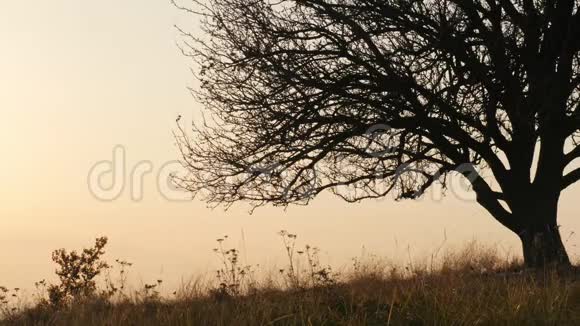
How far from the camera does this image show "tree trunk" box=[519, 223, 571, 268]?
12094mm

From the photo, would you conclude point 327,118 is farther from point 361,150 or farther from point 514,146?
point 514,146

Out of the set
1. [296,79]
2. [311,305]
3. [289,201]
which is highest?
[296,79]

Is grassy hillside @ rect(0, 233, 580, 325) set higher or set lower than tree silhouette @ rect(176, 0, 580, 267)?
lower

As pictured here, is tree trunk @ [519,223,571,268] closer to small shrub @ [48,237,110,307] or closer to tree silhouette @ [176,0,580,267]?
tree silhouette @ [176,0,580,267]

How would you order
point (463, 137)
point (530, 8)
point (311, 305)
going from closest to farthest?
point (311, 305) → point (530, 8) → point (463, 137)

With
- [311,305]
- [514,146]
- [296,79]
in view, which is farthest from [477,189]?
[311,305]

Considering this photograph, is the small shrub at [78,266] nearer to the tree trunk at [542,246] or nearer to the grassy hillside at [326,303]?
the grassy hillside at [326,303]

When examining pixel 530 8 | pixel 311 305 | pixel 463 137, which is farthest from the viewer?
pixel 463 137

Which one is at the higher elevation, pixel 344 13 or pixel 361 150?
pixel 344 13

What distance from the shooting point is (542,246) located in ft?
39.6

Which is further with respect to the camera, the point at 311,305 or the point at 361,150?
the point at 361,150

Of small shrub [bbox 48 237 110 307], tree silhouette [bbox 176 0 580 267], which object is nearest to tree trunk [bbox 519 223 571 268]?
tree silhouette [bbox 176 0 580 267]

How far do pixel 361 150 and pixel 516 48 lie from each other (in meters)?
3.09

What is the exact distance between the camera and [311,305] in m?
6.64
